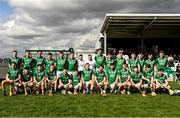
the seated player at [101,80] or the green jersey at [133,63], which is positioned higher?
the green jersey at [133,63]

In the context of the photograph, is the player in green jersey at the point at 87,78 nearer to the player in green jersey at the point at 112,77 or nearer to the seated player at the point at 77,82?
the seated player at the point at 77,82

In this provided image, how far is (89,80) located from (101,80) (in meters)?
0.45

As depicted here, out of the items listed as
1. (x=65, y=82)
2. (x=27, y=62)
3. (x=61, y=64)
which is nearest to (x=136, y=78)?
(x=65, y=82)

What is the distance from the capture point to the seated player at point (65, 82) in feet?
43.8

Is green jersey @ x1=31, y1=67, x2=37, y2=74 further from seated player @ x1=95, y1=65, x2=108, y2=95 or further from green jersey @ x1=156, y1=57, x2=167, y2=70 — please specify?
green jersey @ x1=156, y1=57, x2=167, y2=70

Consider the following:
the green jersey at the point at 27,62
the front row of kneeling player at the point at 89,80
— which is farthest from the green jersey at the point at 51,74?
the green jersey at the point at 27,62

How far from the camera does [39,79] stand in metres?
13.4

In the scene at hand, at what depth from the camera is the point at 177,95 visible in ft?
42.6

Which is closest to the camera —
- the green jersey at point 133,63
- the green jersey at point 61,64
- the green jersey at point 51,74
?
the green jersey at point 51,74

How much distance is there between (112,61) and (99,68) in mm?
669

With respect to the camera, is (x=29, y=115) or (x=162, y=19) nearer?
(x=29, y=115)

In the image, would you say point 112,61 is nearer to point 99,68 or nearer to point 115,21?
point 99,68

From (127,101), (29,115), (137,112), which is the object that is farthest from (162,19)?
(29,115)

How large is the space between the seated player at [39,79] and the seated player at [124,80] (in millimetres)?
2823
